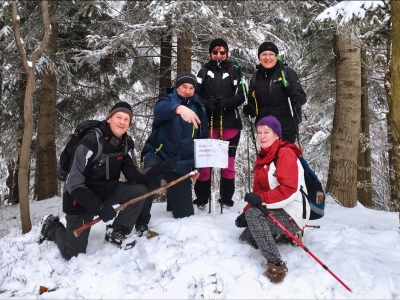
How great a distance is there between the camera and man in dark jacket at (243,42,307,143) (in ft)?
17.3

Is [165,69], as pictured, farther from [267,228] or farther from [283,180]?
[267,228]

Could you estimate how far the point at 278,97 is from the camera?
539 centimetres

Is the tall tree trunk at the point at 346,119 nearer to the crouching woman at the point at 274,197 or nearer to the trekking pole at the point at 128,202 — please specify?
the crouching woman at the point at 274,197

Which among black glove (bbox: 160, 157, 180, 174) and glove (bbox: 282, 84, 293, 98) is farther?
glove (bbox: 282, 84, 293, 98)

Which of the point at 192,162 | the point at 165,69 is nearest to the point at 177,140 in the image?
the point at 192,162

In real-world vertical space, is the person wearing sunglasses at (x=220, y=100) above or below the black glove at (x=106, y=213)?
above

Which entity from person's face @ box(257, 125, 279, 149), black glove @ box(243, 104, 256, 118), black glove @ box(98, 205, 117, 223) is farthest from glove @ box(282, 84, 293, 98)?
black glove @ box(98, 205, 117, 223)

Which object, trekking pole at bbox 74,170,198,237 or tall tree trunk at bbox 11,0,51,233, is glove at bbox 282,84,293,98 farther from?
tall tree trunk at bbox 11,0,51,233

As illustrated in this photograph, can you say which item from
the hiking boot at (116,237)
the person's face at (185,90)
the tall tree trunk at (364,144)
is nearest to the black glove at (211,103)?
the person's face at (185,90)

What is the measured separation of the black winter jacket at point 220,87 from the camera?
5836 millimetres

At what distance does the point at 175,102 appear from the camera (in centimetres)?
514

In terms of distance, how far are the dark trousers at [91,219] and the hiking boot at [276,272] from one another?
1.95m

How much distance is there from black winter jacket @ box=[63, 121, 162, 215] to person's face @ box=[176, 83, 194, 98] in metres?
1.11

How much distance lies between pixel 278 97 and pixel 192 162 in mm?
1648
